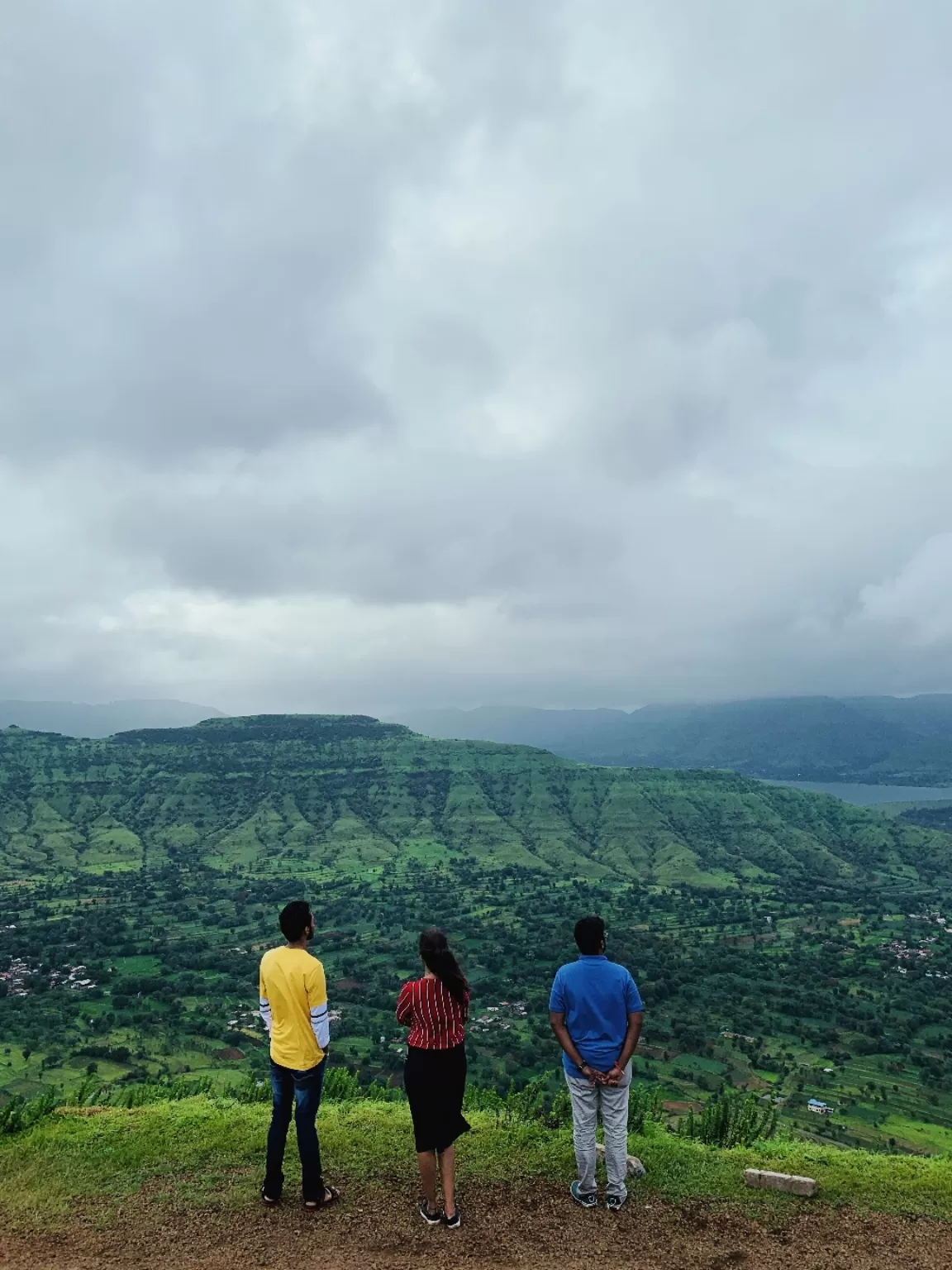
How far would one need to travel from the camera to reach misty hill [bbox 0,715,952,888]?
143m

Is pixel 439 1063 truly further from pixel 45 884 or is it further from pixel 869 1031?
pixel 45 884

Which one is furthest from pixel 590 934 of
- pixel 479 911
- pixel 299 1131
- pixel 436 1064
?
pixel 479 911

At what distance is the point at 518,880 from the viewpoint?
133 meters

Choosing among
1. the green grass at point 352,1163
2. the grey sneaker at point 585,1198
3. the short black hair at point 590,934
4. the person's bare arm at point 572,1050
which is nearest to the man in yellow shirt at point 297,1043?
the green grass at point 352,1163

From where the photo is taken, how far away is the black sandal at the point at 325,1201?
645cm

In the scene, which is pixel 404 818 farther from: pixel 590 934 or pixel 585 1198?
pixel 590 934

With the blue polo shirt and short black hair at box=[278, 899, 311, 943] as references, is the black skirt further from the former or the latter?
short black hair at box=[278, 899, 311, 943]

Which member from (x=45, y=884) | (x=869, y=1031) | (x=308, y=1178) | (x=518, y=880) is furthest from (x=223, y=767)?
(x=308, y=1178)

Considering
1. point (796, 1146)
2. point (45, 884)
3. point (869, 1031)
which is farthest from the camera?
point (45, 884)

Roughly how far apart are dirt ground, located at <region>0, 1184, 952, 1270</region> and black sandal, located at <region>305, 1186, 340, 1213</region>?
0.10m

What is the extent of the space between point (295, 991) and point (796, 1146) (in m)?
6.05

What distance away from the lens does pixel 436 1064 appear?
634 cm

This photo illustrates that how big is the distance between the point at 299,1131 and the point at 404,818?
17402 cm

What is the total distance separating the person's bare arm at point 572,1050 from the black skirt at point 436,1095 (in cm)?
93
